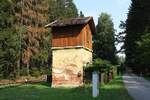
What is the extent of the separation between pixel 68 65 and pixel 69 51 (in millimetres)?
1398

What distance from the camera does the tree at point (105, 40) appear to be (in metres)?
88.9

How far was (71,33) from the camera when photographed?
39031mm

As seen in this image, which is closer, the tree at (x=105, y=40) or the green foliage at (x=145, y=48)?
the green foliage at (x=145, y=48)

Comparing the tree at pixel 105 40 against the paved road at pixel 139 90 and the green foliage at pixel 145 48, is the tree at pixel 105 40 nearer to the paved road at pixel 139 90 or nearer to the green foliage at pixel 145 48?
the green foliage at pixel 145 48

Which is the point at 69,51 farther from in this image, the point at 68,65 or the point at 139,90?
the point at 139,90

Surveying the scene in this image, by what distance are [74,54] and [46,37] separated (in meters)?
31.5

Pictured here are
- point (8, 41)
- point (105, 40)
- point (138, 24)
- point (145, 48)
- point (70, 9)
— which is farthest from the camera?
point (105, 40)

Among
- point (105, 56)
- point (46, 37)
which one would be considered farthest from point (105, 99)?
point (105, 56)

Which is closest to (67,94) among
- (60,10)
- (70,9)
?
(60,10)

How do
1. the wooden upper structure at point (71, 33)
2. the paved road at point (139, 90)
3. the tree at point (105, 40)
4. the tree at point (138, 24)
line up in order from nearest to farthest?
the paved road at point (139, 90) < the wooden upper structure at point (71, 33) < the tree at point (138, 24) < the tree at point (105, 40)

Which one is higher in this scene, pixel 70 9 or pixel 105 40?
pixel 70 9

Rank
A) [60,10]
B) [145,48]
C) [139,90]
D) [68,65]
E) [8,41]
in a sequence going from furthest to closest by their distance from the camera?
1. [60,10]
2. [8,41]
3. [145,48]
4. [68,65]
5. [139,90]

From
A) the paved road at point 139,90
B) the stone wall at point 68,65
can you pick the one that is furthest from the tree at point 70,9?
the paved road at point 139,90

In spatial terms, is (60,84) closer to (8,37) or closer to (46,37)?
(8,37)
